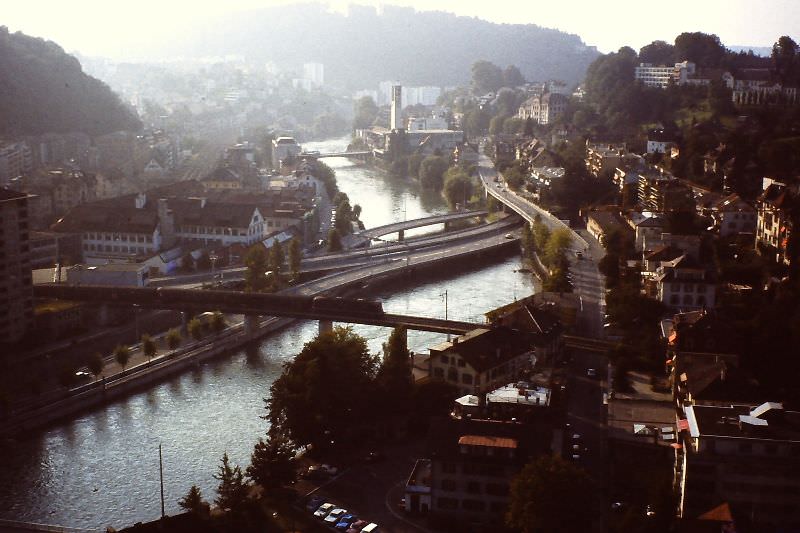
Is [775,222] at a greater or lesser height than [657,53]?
lesser

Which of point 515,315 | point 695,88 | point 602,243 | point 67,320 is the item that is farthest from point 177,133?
point 515,315

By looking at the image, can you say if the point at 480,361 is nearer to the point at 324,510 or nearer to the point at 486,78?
the point at 324,510

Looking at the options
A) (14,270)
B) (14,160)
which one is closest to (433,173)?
(14,160)

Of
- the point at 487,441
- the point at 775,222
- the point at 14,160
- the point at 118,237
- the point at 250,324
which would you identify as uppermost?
the point at 14,160

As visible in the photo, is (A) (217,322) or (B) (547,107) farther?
(B) (547,107)

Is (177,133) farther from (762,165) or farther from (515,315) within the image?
(515,315)

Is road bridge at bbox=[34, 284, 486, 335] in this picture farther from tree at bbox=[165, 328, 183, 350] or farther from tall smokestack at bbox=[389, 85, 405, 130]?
tall smokestack at bbox=[389, 85, 405, 130]

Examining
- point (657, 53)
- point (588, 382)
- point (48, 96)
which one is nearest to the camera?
point (588, 382)
